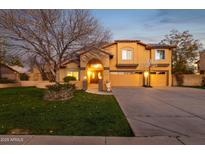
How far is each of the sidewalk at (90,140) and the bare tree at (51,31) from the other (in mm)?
7896

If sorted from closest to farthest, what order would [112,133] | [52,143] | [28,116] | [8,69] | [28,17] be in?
[52,143], [112,133], [28,116], [28,17], [8,69]

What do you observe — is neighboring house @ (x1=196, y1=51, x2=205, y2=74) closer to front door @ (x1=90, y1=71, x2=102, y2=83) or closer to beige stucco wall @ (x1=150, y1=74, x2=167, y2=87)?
beige stucco wall @ (x1=150, y1=74, x2=167, y2=87)

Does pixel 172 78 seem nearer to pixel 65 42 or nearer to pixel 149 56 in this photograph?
pixel 149 56

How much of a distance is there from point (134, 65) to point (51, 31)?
15281 mm

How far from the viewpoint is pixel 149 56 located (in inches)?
1022

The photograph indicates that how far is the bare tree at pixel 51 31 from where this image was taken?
1134 centimetres

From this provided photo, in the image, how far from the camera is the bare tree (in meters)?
11.3

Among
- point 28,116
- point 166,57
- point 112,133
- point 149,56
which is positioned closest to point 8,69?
point 149,56

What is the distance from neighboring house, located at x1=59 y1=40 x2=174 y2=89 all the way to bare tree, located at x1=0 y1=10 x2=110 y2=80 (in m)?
12.1

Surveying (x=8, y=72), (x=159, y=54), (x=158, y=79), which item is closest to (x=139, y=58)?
(x=159, y=54)

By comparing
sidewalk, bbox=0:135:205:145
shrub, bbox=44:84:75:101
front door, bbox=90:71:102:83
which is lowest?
sidewalk, bbox=0:135:205:145

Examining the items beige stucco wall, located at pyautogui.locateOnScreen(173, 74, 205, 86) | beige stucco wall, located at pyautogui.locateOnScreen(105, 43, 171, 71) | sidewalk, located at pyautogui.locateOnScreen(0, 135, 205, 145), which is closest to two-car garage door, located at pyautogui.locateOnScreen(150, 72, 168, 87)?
beige stucco wall, located at pyautogui.locateOnScreen(105, 43, 171, 71)

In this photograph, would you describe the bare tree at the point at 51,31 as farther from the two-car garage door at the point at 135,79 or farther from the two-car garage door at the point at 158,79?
the two-car garage door at the point at 158,79

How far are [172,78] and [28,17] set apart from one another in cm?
2109
